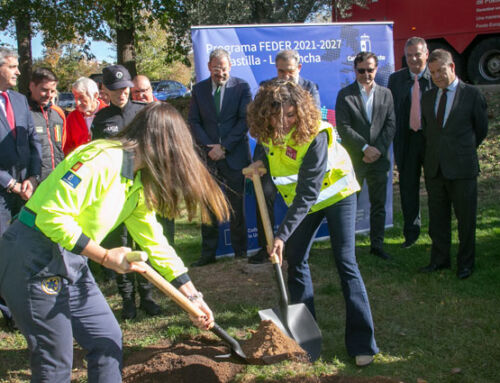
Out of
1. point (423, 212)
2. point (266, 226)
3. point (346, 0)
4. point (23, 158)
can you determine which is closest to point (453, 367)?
point (266, 226)

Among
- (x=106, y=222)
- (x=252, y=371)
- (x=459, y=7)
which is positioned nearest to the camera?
(x=106, y=222)

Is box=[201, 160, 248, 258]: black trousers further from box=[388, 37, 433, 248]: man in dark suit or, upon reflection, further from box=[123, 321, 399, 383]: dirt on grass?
box=[123, 321, 399, 383]: dirt on grass

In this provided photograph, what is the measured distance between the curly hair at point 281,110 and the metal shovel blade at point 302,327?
4.02 feet

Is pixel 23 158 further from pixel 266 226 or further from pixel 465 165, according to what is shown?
pixel 465 165

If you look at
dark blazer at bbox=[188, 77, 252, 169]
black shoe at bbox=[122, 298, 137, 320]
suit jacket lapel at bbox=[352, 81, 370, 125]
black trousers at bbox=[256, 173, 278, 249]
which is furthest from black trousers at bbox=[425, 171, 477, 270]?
black shoe at bbox=[122, 298, 137, 320]

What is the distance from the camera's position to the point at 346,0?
14.5 m

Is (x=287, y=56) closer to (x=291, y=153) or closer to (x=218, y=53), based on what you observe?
(x=218, y=53)

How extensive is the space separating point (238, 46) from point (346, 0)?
32.3 ft

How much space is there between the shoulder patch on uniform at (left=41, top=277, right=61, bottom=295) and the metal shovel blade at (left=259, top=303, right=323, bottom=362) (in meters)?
1.67

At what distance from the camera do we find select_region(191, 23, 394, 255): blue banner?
5.84m

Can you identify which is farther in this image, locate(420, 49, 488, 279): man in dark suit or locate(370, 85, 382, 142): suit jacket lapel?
locate(370, 85, 382, 142): suit jacket lapel

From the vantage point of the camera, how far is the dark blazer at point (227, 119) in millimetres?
5723

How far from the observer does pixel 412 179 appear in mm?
6078

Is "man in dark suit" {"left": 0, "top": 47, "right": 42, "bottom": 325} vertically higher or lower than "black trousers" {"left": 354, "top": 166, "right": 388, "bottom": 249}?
higher
